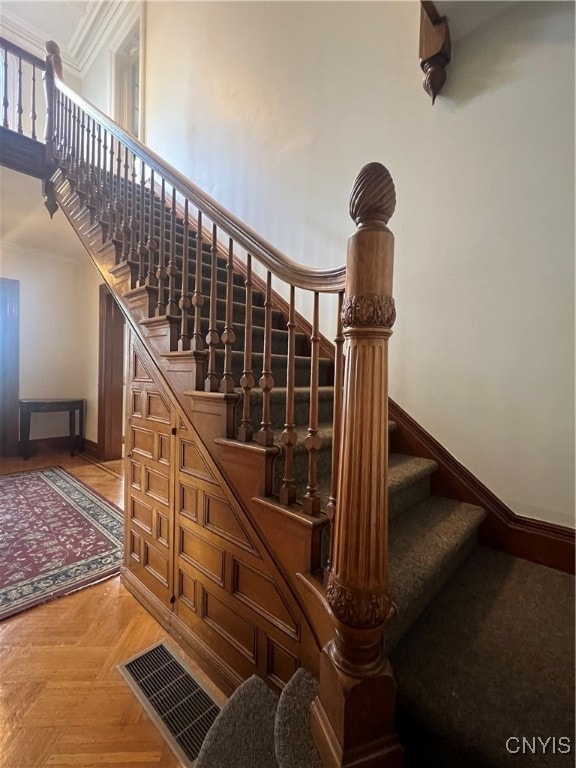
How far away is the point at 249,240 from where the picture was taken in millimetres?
1238

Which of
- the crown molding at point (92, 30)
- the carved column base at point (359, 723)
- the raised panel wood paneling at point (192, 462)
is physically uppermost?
the crown molding at point (92, 30)

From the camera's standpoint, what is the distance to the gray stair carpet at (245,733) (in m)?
0.86

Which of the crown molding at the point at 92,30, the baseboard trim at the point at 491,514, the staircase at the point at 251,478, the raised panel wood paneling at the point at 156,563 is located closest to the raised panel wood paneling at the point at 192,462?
the staircase at the point at 251,478

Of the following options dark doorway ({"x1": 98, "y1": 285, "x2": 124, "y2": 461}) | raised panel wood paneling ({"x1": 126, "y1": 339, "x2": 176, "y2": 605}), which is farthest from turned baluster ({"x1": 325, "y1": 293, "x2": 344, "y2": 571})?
dark doorway ({"x1": 98, "y1": 285, "x2": 124, "y2": 461})

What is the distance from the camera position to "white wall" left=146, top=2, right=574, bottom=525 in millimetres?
1444

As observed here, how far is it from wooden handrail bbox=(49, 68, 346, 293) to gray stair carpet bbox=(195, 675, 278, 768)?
1.22 meters

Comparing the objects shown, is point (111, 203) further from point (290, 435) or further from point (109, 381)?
point (109, 381)

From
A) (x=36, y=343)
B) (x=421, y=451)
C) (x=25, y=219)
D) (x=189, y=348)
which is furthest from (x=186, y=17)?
(x=421, y=451)

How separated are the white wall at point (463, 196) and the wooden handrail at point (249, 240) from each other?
96 cm

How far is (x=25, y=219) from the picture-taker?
3689 millimetres

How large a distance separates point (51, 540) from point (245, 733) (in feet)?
7.19

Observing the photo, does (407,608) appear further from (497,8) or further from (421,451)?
(497,8)

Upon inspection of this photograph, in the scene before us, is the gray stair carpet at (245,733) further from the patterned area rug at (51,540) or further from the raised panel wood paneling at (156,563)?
the patterned area rug at (51,540)

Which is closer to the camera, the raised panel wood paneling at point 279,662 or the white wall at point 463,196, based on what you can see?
the raised panel wood paneling at point 279,662
